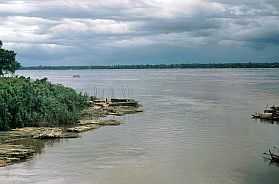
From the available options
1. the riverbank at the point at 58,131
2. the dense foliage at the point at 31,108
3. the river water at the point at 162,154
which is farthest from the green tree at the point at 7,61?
the river water at the point at 162,154

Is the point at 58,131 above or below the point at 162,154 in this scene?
above

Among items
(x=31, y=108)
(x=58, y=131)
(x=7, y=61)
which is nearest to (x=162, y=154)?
(x=58, y=131)

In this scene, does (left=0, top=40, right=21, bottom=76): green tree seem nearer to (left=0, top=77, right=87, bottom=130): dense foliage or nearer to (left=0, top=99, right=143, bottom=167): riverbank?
(left=0, top=99, right=143, bottom=167): riverbank

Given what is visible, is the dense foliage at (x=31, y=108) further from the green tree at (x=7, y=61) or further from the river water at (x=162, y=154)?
the green tree at (x=7, y=61)

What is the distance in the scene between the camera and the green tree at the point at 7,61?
2894 inches

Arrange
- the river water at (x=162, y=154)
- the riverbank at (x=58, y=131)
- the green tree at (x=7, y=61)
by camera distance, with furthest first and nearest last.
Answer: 1. the green tree at (x=7, y=61)
2. the riverbank at (x=58, y=131)
3. the river water at (x=162, y=154)

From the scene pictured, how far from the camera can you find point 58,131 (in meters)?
44.6

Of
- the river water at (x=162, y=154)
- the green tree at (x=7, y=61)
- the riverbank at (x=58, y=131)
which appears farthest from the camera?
the green tree at (x=7, y=61)

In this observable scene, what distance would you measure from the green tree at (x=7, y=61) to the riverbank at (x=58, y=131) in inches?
631

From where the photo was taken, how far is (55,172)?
31750mm

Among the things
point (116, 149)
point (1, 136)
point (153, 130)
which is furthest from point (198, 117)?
point (1, 136)

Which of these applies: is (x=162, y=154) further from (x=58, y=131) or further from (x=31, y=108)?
(x=31, y=108)

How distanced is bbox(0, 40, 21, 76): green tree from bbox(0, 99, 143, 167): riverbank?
1603cm

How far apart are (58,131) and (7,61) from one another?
33.5 m
